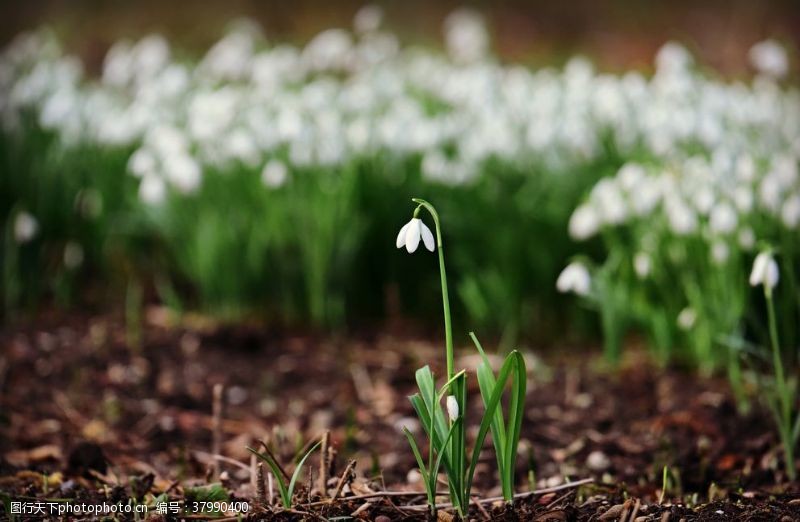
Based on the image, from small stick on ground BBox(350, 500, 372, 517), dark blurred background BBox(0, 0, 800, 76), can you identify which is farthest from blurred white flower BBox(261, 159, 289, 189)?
dark blurred background BBox(0, 0, 800, 76)

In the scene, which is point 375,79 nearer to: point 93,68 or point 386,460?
point 386,460

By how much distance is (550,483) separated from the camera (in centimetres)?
226

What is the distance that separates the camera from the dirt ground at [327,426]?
1888 millimetres

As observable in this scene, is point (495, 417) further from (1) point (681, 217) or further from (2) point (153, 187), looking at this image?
(2) point (153, 187)

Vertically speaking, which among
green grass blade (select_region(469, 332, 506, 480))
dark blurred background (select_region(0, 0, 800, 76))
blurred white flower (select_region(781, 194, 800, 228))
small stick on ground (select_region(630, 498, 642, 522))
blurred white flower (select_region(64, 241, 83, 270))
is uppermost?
dark blurred background (select_region(0, 0, 800, 76))

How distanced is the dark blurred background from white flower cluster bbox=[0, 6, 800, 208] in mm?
7955

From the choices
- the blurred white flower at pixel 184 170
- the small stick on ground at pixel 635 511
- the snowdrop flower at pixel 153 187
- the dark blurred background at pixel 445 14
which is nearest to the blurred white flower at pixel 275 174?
the blurred white flower at pixel 184 170

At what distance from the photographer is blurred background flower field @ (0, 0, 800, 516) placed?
3129 mm

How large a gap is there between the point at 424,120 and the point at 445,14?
1219 centimetres

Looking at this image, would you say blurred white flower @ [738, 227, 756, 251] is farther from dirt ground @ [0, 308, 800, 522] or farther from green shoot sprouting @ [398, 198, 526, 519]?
green shoot sprouting @ [398, 198, 526, 519]

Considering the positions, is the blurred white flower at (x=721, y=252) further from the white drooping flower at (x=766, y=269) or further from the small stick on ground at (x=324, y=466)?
the small stick on ground at (x=324, y=466)

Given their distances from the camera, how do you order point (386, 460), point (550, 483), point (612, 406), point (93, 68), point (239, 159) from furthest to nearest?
point (93, 68) < point (239, 159) < point (612, 406) < point (386, 460) < point (550, 483)

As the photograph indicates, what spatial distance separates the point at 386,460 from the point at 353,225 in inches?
54.4

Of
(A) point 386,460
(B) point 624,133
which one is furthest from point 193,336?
(B) point 624,133
